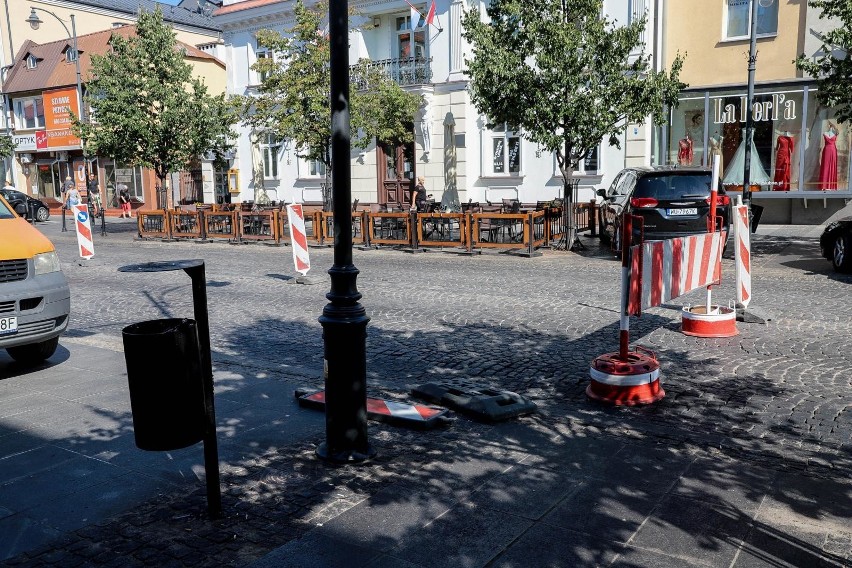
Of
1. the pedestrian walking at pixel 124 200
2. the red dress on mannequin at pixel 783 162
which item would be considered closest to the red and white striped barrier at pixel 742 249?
the red dress on mannequin at pixel 783 162

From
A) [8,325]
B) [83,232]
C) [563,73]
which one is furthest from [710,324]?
[83,232]

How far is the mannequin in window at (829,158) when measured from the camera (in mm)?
21172

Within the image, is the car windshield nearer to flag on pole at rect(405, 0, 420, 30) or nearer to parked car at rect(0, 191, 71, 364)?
parked car at rect(0, 191, 71, 364)

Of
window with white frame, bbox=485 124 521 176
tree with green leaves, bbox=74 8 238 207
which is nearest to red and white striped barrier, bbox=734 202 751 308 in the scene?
window with white frame, bbox=485 124 521 176

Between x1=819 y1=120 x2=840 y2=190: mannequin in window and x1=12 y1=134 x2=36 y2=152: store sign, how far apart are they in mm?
41802

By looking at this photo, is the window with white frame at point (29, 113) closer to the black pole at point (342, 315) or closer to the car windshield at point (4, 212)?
the car windshield at point (4, 212)

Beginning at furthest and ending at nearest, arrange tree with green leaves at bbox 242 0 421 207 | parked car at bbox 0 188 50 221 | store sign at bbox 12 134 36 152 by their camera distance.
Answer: store sign at bbox 12 134 36 152, parked car at bbox 0 188 50 221, tree with green leaves at bbox 242 0 421 207

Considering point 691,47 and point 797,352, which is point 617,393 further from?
point 691,47

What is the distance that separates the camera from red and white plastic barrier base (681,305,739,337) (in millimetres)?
8266

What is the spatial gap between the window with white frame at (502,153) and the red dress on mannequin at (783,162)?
7791mm

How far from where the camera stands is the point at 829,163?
837 inches

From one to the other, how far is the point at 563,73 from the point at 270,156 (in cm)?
1820

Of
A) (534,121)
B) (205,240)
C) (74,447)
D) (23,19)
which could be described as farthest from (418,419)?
(23,19)

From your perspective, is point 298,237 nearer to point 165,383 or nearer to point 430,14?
point 165,383
